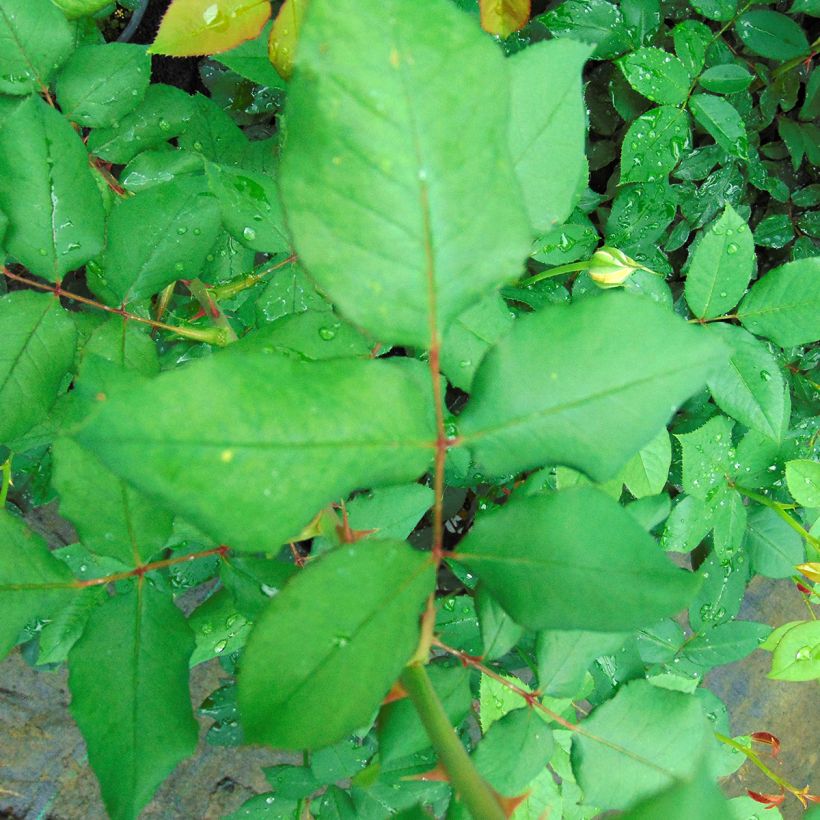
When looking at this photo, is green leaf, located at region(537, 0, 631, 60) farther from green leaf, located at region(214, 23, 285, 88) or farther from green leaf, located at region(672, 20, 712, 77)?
green leaf, located at region(214, 23, 285, 88)

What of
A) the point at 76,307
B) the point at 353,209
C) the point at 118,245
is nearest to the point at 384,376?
the point at 353,209

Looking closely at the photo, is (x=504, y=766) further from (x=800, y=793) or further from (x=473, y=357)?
(x=800, y=793)

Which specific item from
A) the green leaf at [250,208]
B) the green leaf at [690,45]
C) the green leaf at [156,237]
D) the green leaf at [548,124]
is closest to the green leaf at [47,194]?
the green leaf at [156,237]

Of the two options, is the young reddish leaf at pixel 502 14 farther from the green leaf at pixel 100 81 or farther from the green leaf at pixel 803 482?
the green leaf at pixel 803 482

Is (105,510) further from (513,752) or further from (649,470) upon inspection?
(649,470)

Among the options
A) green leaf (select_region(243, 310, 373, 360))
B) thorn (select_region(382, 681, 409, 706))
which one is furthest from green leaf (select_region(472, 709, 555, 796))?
green leaf (select_region(243, 310, 373, 360))
